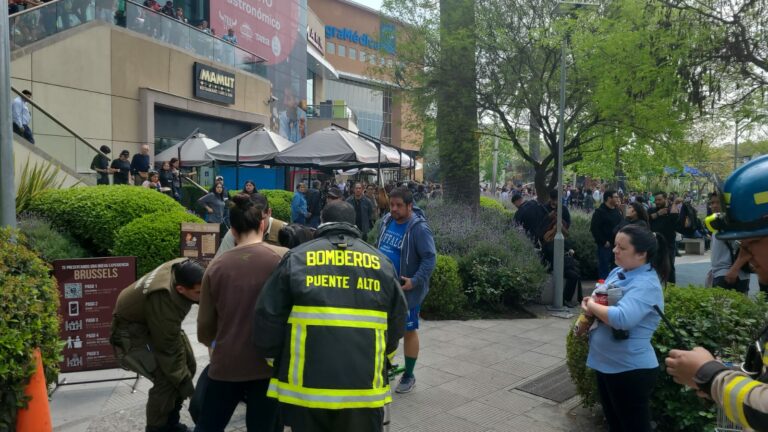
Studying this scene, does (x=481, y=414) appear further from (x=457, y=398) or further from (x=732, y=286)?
(x=732, y=286)

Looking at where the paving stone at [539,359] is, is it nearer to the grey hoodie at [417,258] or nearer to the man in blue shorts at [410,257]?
the man in blue shorts at [410,257]

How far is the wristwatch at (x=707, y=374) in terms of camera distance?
197 centimetres

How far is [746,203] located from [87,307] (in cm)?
531

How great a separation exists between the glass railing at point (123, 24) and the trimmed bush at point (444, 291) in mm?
11661

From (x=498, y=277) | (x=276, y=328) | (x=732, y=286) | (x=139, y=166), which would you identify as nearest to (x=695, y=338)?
(x=276, y=328)

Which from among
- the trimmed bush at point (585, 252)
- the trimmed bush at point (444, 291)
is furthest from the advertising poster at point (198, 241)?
the trimmed bush at point (585, 252)

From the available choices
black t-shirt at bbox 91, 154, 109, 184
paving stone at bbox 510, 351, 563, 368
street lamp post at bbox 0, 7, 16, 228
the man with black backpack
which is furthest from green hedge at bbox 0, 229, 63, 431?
black t-shirt at bbox 91, 154, 109, 184

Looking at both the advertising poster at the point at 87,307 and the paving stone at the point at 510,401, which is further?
the advertising poster at the point at 87,307

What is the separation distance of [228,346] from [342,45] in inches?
2776

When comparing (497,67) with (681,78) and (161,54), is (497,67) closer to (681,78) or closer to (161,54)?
(681,78)

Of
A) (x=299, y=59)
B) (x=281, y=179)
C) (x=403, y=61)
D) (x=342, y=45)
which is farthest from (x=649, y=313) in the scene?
(x=342, y=45)

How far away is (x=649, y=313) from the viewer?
3412mm

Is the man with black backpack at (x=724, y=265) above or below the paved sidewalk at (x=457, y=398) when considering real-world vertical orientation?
above

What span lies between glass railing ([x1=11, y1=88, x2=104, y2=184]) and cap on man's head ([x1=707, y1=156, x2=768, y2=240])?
12090mm
